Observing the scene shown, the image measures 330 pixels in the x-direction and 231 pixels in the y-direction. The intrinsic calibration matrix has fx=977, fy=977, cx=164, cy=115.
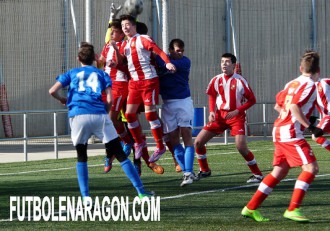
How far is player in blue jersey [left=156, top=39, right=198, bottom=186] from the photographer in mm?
13555

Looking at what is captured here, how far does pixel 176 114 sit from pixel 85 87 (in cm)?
324

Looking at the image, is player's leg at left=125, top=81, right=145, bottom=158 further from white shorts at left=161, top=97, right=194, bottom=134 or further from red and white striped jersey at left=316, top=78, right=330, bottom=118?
red and white striped jersey at left=316, top=78, right=330, bottom=118

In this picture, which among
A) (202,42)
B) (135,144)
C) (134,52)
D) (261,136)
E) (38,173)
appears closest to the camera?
(134,52)

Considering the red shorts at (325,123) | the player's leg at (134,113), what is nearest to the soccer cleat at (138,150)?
the player's leg at (134,113)

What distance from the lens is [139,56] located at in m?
13.1

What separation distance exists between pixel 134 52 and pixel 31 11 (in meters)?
18.9

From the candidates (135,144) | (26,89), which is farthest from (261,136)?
(135,144)

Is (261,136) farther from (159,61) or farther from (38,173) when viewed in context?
(159,61)

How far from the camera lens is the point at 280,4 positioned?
3328 centimetres

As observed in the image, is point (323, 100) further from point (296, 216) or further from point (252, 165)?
point (296, 216)

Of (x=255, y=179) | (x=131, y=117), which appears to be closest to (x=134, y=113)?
(x=131, y=117)

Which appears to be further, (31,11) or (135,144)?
(31,11)

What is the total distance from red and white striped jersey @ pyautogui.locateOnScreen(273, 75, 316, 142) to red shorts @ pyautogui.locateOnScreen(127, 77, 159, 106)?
3.73 meters

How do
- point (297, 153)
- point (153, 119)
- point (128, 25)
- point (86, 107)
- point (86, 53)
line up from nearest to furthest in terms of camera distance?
point (297, 153) < point (86, 107) < point (86, 53) < point (128, 25) < point (153, 119)
